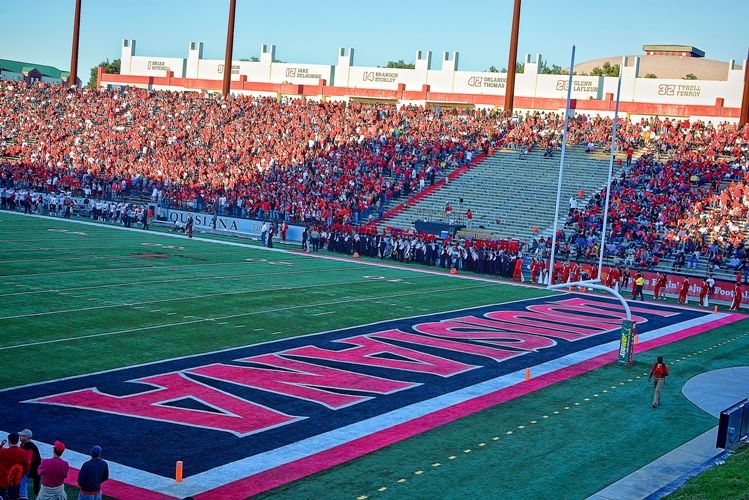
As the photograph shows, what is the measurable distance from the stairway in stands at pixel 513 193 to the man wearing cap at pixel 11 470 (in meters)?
31.6

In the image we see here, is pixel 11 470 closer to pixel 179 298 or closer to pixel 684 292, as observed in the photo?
pixel 179 298

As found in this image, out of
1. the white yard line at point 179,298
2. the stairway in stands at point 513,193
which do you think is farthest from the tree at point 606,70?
the white yard line at point 179,298

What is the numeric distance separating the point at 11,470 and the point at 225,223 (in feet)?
116

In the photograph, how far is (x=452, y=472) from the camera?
486 inches

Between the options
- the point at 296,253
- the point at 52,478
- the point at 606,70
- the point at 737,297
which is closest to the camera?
the point at 52,478

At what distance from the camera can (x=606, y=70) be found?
7831 cm

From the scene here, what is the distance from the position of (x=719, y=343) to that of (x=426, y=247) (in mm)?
15475

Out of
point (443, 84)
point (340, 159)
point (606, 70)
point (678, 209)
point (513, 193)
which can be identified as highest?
point (606, 70)

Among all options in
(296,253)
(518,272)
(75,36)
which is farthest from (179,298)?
(75,36)

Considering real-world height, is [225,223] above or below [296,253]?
above

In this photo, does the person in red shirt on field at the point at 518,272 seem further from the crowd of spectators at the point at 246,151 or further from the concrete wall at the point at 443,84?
the concrete wall at the point at 443,84

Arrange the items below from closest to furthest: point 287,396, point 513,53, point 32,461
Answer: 1. point 32,461
2. point 287,396
3. point 513,53

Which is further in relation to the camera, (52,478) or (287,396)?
(287,396)

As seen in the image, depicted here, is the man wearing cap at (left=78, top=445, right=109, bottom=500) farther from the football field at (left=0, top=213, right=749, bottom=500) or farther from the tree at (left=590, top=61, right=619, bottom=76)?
the tree at (left=590, top=61, right=619, bottom=76)
